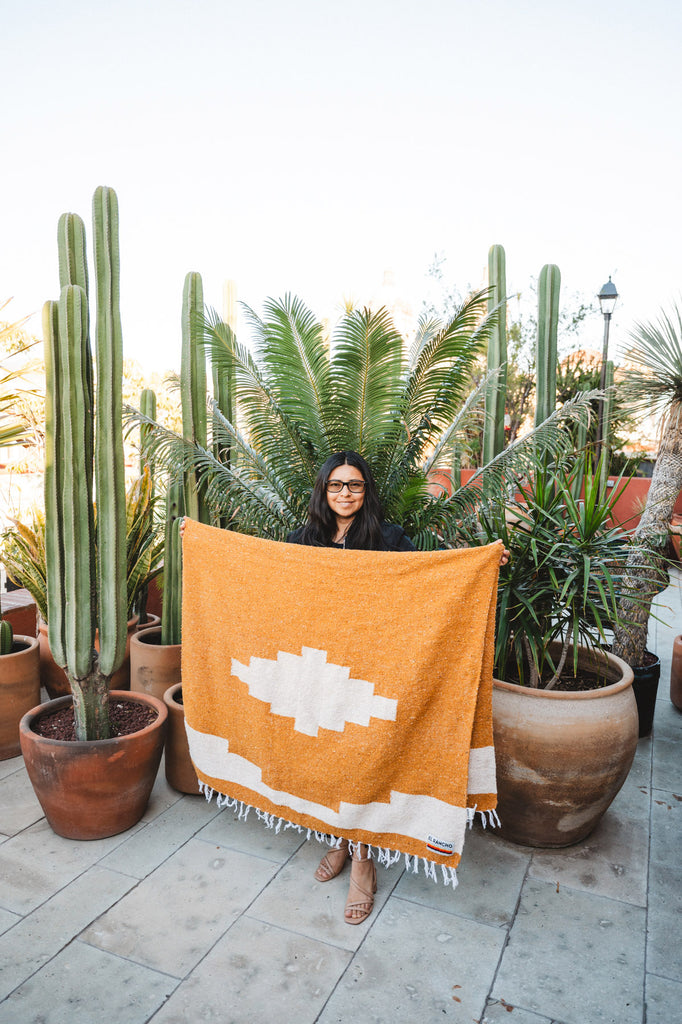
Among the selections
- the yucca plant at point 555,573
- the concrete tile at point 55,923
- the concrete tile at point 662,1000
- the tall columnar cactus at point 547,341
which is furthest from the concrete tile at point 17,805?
the tall columnar cactus at point 547,341

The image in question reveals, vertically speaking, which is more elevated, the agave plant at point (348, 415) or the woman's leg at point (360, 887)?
the agave plant at point (348, 415)

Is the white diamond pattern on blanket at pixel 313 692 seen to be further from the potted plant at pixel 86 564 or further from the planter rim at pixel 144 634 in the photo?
the planter rim at pixel 144 634

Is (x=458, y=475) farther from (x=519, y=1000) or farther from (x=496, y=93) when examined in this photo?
(x=496, y=93)

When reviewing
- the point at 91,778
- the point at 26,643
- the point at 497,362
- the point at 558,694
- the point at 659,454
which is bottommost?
the point at 91,778

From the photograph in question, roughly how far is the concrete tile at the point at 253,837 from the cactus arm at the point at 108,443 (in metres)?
0.81

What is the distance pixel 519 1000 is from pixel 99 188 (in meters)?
3.32

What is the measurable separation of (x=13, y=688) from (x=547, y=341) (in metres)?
3.57

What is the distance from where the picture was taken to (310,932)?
2.05 metres

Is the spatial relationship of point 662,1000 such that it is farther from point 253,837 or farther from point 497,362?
point 497,362

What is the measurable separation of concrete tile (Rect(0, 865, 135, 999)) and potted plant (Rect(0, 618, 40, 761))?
115 centimetres

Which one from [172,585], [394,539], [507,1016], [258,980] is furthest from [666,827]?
[172,585]

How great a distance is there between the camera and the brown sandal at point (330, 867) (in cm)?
232

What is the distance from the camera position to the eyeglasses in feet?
8.04

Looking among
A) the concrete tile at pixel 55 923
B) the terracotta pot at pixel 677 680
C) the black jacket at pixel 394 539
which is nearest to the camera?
the concrete tile at pixel 55 923
